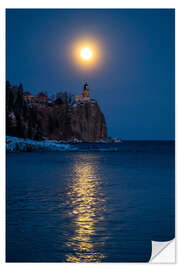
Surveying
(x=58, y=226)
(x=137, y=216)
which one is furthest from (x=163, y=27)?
(x=58, y=226)

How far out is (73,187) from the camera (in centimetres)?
1081

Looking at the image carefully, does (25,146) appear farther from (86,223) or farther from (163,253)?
(163,253)

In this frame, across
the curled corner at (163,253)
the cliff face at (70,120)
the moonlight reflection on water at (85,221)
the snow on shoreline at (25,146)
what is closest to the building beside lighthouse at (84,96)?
the cliff face at (70,120)

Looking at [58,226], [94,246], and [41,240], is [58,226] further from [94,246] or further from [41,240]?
[94,246]

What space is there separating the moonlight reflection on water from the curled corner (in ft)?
2.31

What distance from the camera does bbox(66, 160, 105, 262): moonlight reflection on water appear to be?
171 inches

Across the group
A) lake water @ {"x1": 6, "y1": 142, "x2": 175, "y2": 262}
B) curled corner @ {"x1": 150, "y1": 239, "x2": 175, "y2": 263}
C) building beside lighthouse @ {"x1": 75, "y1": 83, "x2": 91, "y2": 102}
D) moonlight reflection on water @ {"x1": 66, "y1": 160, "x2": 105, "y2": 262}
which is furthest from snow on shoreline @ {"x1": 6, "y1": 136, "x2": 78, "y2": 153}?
building beside lighthouse @ {"x1": 75, "y1": 83, "x2": 91, "y2": 102}

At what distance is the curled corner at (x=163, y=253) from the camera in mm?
4031

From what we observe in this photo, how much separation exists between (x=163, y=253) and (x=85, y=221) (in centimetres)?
224

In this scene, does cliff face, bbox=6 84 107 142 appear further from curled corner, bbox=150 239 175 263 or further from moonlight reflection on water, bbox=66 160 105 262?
curled corner, bbox=150 239 175 263

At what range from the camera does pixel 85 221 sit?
6176mm

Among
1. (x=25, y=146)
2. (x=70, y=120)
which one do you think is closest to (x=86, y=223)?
(x=25, y=146)

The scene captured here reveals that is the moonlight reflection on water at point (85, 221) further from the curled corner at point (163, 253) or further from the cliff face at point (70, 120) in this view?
the cliff face at point (70, 120)

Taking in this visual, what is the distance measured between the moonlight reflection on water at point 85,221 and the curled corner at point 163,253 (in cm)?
70
